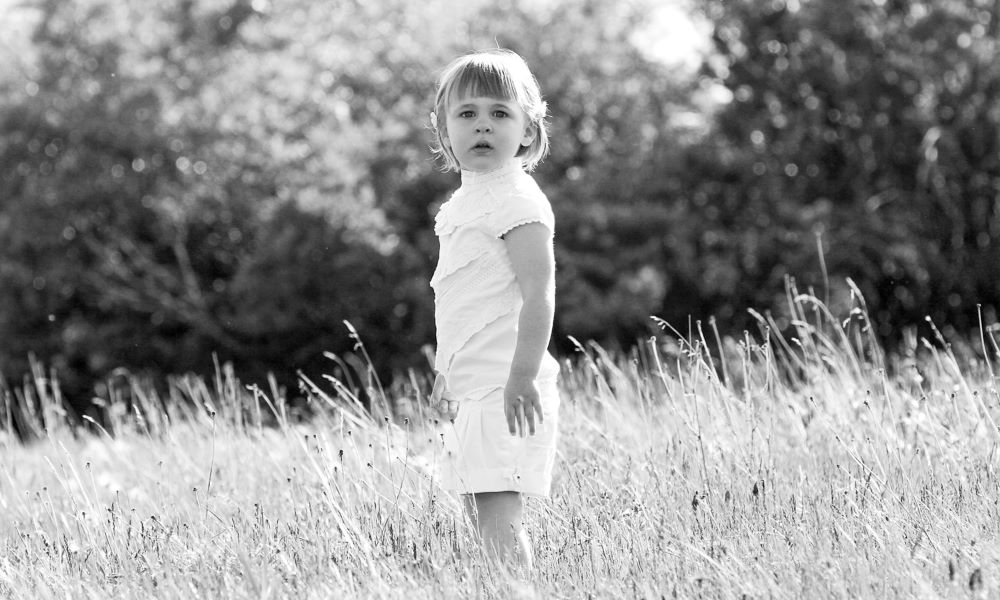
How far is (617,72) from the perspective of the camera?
17.8 m

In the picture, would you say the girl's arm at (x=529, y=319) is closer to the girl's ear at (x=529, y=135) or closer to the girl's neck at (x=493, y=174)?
the girl's neck at (x=493, y=174)

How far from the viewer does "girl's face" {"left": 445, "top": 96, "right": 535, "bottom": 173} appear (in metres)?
3.24

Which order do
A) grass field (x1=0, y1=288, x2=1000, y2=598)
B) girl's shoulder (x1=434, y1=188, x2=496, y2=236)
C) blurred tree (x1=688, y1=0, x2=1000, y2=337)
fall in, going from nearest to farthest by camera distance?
grass field (x1=0, y1=288, x2=1000, y2=598) → girl's shoulder (x1=434, y1=188, x2=496, y2=236) → blurred tree (x1=688, y1=0, x2=1000, y2=337)

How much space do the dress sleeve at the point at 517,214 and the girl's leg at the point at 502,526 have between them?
2.21 ft

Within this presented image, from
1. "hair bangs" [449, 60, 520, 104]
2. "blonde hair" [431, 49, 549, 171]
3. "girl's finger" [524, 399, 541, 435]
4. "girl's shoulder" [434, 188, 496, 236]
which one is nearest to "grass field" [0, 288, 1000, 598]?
"girl's finger" [524, 399, 541, 435]

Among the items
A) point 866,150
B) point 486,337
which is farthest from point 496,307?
point 866,150

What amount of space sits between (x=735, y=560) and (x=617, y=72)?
Result: 50.7 feet

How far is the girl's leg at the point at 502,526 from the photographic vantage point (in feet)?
10.1

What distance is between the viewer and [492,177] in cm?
327

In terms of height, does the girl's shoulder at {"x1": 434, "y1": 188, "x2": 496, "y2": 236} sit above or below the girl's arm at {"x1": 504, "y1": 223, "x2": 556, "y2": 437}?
above

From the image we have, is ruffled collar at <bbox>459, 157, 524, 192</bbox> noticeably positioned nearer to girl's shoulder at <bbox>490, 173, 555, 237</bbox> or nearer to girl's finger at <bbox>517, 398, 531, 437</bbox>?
girl's shoulder at <bbox>490, 173, 555, 237</bbox>

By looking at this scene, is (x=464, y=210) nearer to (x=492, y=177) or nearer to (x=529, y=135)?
(x=492, y=177)

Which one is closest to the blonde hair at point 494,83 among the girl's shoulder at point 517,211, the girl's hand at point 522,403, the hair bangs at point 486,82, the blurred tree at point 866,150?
the hair bangs at point 486,82

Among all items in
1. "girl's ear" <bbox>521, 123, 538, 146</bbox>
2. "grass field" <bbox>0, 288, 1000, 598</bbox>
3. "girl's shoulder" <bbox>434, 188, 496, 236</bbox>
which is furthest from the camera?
"girl's ear" <bbox>521, 123, 538, 146</bbox>
